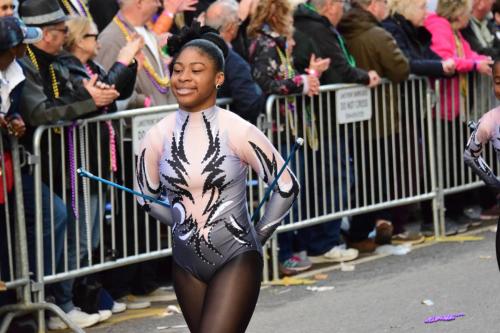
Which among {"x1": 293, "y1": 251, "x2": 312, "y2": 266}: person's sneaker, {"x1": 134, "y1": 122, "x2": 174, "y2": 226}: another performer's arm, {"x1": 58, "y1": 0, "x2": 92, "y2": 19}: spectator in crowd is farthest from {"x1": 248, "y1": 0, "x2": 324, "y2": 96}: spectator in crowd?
{"x1": 134, "y1": 122, "x2": 174, "y2": 226}: another performer's arm

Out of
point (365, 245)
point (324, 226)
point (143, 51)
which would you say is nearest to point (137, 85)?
point (143, 51)

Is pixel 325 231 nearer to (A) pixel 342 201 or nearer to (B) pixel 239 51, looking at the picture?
(A) pixel 342 201

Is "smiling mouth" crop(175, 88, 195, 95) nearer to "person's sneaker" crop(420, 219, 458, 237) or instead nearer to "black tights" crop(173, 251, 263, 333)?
"black tights" crop(173, 251, 263, 333)

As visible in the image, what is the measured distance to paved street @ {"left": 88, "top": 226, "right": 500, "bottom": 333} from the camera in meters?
8.91

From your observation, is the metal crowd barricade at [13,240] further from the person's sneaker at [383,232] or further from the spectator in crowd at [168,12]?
the person's sneaker at [383,232]

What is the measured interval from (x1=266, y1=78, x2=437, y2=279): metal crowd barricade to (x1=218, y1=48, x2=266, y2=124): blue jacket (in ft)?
0.84

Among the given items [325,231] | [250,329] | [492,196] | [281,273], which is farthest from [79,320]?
[492,196]

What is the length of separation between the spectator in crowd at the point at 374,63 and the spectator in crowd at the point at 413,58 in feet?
1.05

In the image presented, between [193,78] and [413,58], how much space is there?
20.6 feet

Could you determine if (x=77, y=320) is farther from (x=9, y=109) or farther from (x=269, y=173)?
(x=269, y=173)

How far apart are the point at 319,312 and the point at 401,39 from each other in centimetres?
380

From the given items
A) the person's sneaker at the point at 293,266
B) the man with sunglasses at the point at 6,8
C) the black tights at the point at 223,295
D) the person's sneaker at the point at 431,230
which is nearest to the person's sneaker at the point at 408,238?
the person's sneaker at the point at 431,230

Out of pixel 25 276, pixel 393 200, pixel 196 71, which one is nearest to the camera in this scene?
pixel 196 71

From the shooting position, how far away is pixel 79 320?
923cm
